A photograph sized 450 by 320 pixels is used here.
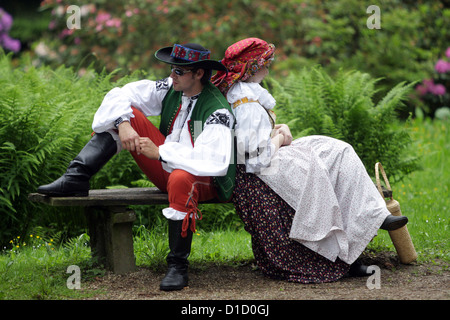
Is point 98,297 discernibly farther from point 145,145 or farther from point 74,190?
point 145,145

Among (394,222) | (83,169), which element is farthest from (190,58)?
(394,222)

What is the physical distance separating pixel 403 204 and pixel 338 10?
402 cm

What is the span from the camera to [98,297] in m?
3.41

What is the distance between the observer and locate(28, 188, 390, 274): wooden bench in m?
3.60

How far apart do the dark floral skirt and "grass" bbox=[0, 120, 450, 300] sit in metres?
0.56

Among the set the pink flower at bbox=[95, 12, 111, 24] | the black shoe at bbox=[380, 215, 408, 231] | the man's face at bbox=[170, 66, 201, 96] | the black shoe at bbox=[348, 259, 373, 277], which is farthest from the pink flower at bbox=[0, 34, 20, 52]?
the black shoe at bbox=[380, 215, 408, 231]

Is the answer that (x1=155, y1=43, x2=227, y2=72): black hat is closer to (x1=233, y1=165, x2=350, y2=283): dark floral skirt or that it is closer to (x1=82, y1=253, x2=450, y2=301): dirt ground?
(x1=233, y1=165, x2=350, y2=283): dark floral skirt

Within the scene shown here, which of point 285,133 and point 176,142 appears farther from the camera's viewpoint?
point 285,133

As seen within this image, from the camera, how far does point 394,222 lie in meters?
3.67

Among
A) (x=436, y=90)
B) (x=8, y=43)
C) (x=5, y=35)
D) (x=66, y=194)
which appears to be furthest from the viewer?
(x=5, y=35)

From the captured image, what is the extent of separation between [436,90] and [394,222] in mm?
6377

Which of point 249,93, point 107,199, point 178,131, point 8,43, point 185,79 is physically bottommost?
point 107,199

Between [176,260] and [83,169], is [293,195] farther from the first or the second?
[83,169]

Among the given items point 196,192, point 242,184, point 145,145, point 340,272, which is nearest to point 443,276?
point 340,272
